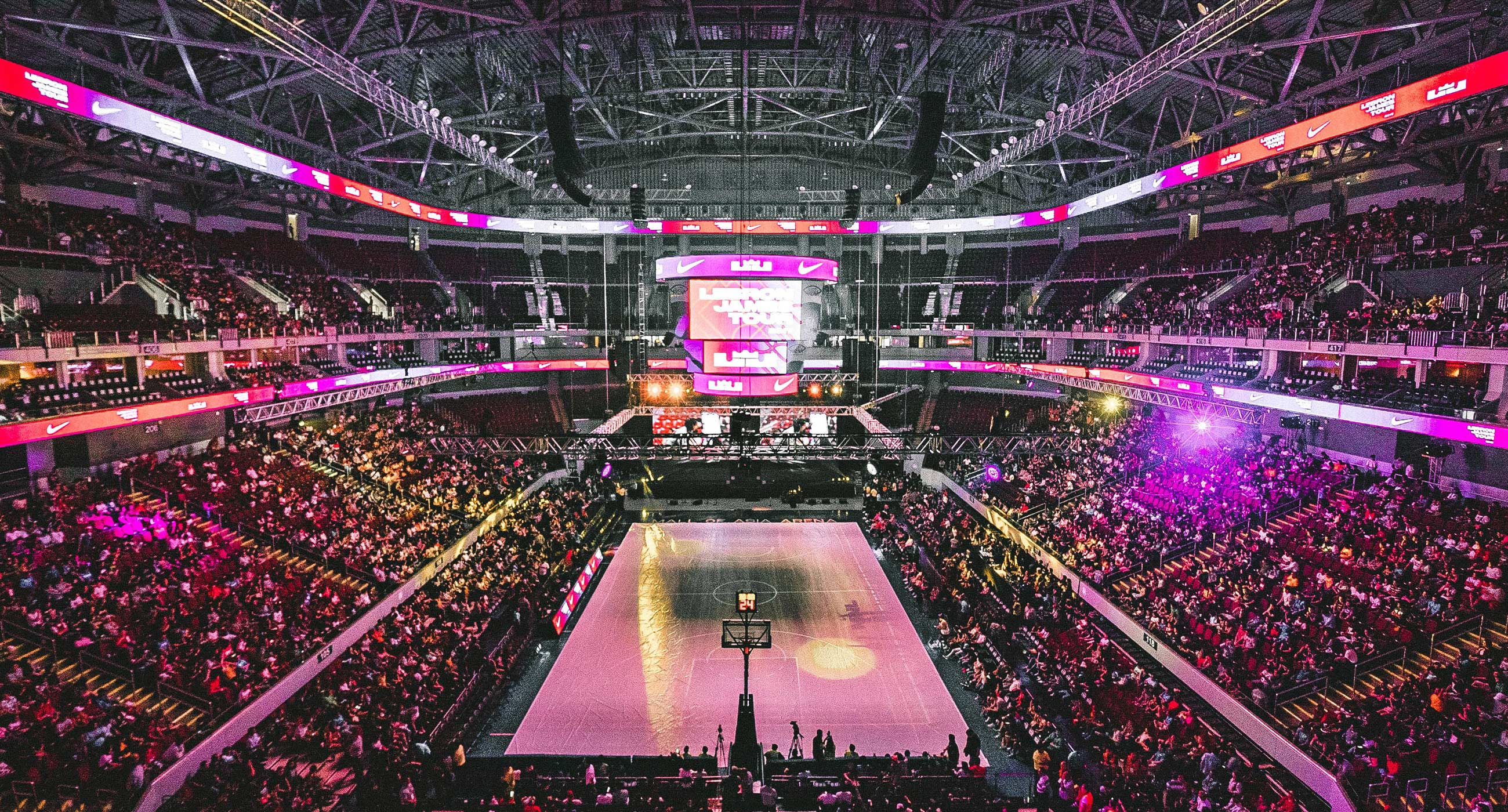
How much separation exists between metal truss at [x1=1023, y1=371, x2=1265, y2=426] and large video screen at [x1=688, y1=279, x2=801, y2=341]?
11.8 meters

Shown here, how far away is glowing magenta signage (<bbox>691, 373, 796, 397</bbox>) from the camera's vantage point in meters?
22.5

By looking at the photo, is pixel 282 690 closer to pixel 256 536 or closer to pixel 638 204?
pixel 256 536

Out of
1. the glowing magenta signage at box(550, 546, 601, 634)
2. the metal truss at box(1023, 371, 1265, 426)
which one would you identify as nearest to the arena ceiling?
the metal truss at box(1023, 371, 1265, 426)

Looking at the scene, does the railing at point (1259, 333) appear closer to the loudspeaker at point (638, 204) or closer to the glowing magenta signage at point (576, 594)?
the loudspeaker at point (638, 204)

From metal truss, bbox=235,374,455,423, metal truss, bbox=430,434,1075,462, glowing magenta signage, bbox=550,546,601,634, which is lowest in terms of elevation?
glowing magenta signage, bbox=550,546,601,634

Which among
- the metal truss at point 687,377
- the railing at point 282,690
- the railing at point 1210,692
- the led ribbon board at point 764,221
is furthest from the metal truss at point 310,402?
the railing at point 1210,692

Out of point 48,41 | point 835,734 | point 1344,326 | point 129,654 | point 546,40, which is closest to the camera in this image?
point 129,654

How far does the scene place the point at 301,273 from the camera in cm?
2934

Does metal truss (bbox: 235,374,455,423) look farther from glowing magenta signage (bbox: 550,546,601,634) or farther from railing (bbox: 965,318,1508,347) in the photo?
railing (bbox: 965,318,1508,347)

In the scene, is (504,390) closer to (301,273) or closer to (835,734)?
(301,273)

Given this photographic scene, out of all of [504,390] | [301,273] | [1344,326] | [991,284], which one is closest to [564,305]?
[504,390]

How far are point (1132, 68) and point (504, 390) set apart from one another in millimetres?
30337

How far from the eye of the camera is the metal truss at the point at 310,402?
21.2 meters

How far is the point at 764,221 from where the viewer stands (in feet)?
121
